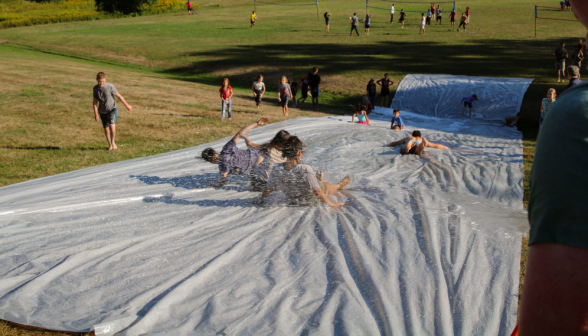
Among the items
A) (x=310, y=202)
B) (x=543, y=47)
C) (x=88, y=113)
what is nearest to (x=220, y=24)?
(x=543, y=47)

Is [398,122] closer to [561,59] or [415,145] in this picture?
[415,145]

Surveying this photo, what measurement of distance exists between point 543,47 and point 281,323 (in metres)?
29.4

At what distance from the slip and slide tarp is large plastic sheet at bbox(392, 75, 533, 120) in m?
8.97

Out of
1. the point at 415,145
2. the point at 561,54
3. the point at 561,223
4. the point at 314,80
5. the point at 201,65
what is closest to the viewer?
the point at 561,223

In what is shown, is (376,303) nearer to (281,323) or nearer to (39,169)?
(281,323)

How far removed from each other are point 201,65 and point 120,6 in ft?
116

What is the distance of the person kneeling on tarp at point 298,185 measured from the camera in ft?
19.7

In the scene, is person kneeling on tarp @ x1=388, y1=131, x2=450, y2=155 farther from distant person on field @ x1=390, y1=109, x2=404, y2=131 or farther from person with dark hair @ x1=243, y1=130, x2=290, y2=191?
person with dark hair @ x1=243, y1=130, x2=290, y2=191

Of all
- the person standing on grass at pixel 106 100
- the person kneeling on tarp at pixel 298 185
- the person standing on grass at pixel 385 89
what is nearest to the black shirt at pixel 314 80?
the person standing on grass at pixel 385 89

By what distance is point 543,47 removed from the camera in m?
27.0

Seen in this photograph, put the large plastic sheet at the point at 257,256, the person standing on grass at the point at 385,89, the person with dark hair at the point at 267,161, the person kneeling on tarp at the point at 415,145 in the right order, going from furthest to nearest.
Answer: the person standing on grass at the point at 385,89 < the person kneeling on tarp at the point at 415,145 < the person with dark hair at the point at 267,161 < the large plastic sheet at the point at 257,256

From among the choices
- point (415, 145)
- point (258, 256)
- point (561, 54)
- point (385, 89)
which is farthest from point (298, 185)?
point (561, 54)

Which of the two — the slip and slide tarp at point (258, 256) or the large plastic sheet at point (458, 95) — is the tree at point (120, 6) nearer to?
the large plastic sheet at point (458, 95)

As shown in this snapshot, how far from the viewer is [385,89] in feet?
60.4
